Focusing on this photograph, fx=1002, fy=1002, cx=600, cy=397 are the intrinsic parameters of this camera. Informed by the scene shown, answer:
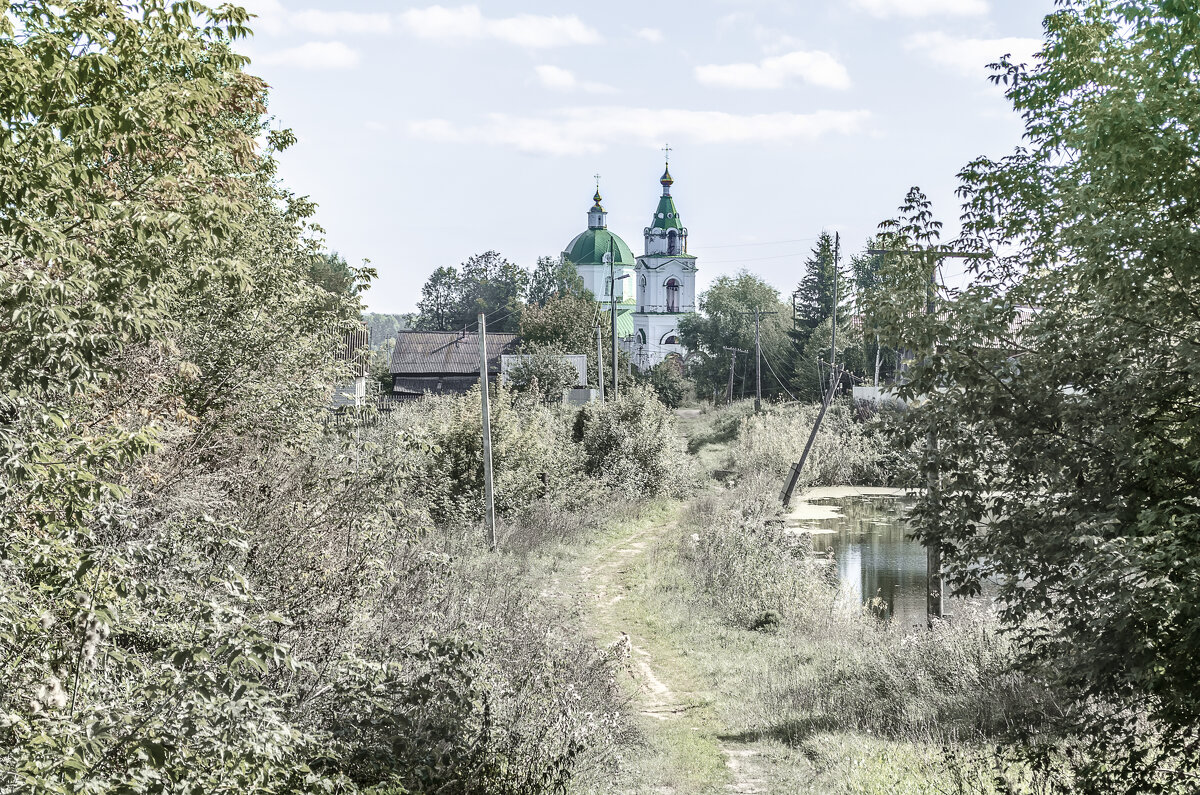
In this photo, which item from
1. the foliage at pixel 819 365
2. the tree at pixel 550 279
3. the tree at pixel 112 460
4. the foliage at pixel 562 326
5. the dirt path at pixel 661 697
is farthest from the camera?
the tree at pixel 550 279

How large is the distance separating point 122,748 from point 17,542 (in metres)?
1.14

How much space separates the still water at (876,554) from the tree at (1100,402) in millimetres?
8533

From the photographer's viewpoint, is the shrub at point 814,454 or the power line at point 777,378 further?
the power line at point 777,378

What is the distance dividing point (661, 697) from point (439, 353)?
43683 mm

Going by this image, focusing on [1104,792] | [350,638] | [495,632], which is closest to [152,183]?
[350,638]

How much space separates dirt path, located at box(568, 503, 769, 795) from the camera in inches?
355

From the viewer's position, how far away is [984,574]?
722cm

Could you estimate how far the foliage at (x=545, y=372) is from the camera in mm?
38625

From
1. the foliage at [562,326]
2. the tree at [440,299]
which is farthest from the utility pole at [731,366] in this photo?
the tree at [440,299]

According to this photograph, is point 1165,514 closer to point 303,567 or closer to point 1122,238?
point 1122,238

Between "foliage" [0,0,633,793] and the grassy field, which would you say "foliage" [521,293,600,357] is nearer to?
the grassy field

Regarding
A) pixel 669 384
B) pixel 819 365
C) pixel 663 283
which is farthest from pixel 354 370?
pixel 663 283

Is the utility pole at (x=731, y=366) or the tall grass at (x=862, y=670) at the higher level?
the utility pole at (x=731, y=366)

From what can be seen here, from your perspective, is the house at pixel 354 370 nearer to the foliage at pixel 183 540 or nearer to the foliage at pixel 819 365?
the foliage at pixel 183 540
